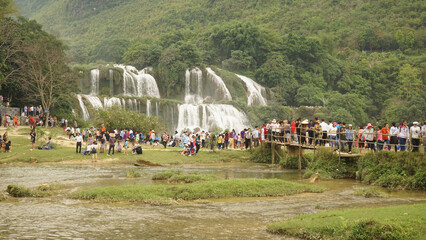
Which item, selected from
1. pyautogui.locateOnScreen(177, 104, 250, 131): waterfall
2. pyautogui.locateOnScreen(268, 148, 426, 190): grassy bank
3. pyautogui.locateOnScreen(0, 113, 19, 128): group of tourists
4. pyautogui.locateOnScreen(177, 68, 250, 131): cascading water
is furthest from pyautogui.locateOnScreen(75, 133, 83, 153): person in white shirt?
pyautogui.locateOnScreen(177, 104, 250, 131): waterfall

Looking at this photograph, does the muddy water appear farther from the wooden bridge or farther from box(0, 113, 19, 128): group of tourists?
box(0, 113, 19, 128): group of tourists

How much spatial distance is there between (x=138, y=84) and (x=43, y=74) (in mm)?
17931

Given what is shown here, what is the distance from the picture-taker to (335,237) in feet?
37.2

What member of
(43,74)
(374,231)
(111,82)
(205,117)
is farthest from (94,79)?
(374,231)

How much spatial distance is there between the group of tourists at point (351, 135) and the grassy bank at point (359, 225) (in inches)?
266

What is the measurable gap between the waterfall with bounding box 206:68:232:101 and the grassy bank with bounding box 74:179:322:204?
1773 inches

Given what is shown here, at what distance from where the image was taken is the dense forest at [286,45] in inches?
2783

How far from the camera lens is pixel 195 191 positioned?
17.1 metres

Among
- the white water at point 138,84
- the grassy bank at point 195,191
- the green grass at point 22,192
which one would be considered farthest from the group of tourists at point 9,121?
the white water at point 138,84

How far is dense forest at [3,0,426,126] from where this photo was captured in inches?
2783

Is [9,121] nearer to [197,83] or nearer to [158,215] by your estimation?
[158,215]

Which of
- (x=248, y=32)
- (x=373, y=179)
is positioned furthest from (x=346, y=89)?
(x=373, y=179)

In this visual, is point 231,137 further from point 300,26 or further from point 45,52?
point 300,26

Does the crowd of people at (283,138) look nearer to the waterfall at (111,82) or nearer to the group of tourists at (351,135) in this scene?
the group of tourists at (351,135)
